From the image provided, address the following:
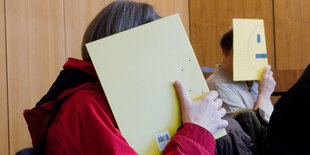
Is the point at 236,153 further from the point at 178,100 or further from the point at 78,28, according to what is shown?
the point at 78,28

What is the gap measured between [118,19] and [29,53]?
1361 millimetres

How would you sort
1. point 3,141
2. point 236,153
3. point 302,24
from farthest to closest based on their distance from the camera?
1. point 302,24
2. point 3,141
3. point 236,153

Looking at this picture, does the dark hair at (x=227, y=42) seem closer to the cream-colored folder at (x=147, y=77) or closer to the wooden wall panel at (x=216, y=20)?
the cream-colored folder at (x=147, y=77)

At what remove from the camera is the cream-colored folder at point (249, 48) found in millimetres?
1488

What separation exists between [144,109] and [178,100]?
0.27 feet

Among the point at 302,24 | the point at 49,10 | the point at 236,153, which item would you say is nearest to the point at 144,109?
the point at 236,153

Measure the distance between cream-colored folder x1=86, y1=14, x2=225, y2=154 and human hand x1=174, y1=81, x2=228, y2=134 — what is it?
0.06 ft

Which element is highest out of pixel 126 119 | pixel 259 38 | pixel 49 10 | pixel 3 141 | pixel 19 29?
pixel 49 10

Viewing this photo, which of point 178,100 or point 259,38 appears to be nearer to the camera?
point 178,100

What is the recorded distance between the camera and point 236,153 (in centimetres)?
90

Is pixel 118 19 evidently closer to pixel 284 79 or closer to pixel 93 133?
pixel 93 133

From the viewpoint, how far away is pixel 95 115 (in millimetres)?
737

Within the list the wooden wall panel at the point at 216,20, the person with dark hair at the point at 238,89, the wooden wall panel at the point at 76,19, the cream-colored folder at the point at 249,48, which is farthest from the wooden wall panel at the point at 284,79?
the wooden wall panel at the point at 216,20

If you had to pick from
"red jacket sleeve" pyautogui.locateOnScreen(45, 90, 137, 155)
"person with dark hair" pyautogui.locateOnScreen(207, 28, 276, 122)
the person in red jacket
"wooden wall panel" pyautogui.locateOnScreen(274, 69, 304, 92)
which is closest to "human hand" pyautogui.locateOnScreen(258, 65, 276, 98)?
"person with dark hair" pyautogui.locateOnScreen(207, 28, 276, 122)
